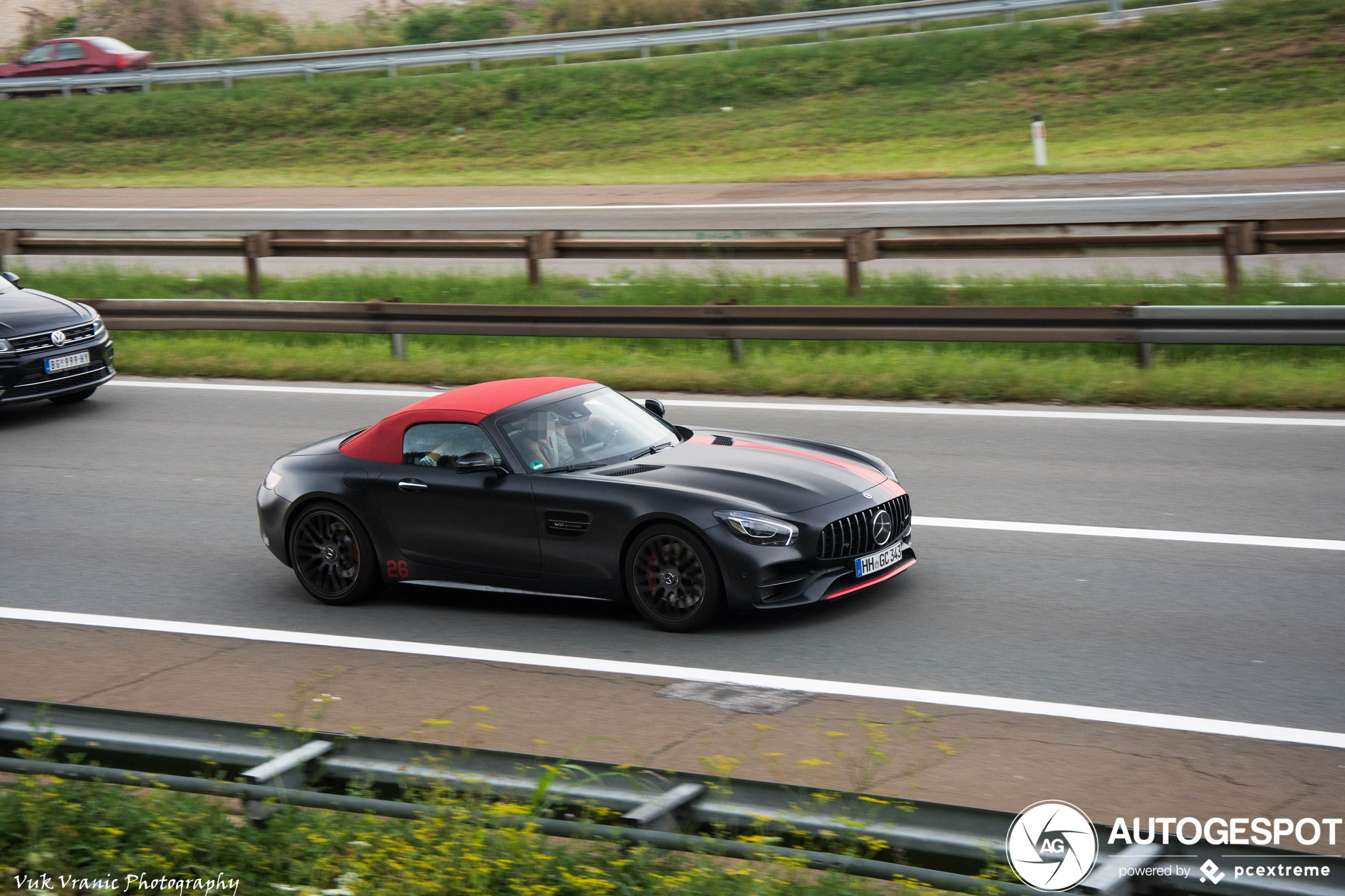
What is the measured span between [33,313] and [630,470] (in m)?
8.94

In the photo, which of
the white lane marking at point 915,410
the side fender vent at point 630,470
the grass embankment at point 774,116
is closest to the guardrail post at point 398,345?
the white lane marking at point 915,410

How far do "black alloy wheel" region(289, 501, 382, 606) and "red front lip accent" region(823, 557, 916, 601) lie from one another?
283cm

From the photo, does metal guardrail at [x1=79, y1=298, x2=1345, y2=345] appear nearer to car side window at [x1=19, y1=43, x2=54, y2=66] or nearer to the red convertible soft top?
the red convertible soft top

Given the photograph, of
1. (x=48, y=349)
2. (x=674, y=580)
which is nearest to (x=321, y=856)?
(x=674, y=580)

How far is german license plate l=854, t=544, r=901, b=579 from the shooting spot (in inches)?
291

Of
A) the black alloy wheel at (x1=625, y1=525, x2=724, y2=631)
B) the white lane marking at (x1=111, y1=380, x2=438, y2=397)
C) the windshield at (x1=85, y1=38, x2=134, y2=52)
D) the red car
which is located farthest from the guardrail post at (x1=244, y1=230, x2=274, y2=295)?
the windshield at (x1=85, y1=38, x2=134, y2=52)

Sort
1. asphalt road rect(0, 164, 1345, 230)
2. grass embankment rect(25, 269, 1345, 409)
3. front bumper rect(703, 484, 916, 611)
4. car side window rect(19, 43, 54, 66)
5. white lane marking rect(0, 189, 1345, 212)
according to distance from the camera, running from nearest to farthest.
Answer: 1. front bumper rect(703, 484, 916, 611)
2. grass embankment rect(25, 269, 1345, 409)
3. asphalt road rect(0, 164, 1345, 230)
4. white lane marking rect(0, 189, 1345, 212)
5. car side window rect(19, 43, 54, 66)

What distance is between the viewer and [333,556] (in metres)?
8.39

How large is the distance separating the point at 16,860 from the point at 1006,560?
223 inches

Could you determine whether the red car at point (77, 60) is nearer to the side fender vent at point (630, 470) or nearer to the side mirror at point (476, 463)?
the side mirror at point (476, 463)

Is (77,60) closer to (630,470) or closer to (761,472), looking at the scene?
(630,470)

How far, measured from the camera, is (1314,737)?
567cm

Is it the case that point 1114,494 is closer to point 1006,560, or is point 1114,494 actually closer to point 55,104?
point 1006,560

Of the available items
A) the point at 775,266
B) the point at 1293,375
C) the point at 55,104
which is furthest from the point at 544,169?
the point at 1293,375
